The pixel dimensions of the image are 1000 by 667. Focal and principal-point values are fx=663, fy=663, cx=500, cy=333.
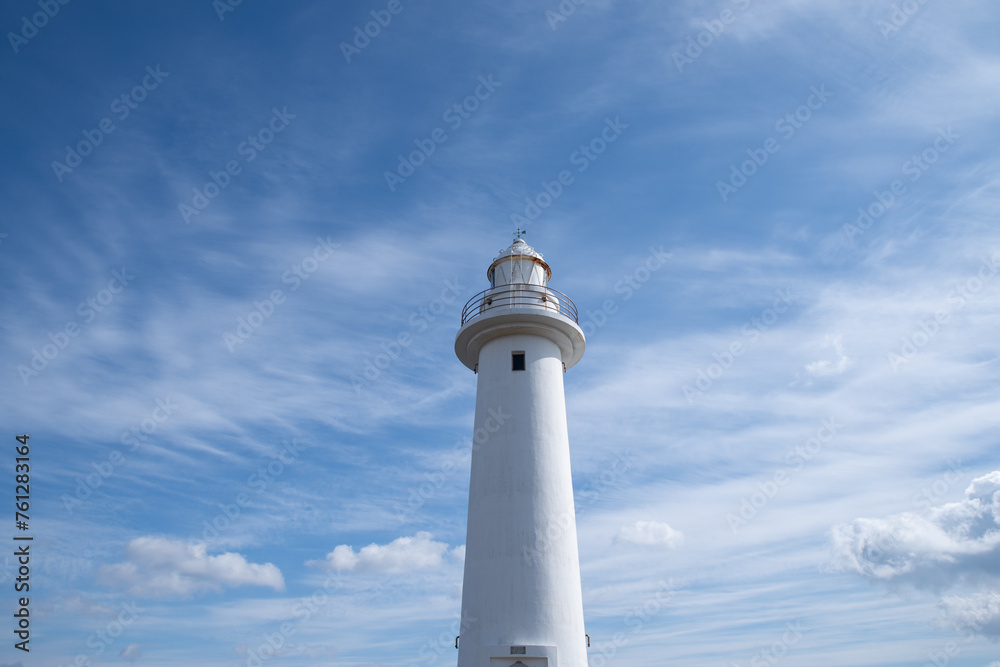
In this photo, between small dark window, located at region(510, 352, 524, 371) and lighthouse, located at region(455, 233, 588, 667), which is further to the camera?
small dark window, located at region(510, 352, 524, 371)

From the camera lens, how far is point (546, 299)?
19.1 m

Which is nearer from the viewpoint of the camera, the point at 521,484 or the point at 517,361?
the point at 521,484

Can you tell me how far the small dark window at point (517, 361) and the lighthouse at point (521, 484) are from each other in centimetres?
3

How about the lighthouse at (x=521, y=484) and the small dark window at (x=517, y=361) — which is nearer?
the lighthouse at (x=521, y=484)

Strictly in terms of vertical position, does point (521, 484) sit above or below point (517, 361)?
below

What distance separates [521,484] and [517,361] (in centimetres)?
355

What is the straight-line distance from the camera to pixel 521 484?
659 inches

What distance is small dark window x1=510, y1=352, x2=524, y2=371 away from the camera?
18469 millimetres

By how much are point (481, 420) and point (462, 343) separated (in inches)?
105

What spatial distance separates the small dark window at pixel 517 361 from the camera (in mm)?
18469

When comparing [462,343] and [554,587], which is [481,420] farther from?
[554,587]

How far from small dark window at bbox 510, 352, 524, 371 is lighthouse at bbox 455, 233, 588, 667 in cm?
3

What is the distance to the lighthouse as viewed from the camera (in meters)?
15.3

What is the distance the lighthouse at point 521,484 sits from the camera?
15.3 m
